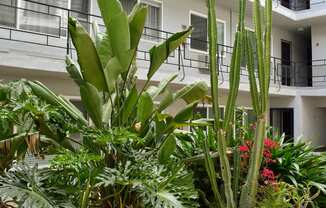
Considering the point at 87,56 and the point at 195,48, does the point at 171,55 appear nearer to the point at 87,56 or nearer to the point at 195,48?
the point at 195,48

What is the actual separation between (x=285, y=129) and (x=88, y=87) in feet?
48.0

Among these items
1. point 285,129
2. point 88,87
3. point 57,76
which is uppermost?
point 57,76

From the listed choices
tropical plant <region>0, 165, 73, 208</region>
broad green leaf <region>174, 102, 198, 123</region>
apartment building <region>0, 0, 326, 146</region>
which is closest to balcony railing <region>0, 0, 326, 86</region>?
apartment building <region>0, 0, 326, 146</region>

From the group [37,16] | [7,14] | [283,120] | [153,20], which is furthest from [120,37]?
[283,120]

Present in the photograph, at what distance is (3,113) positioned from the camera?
2979 mm

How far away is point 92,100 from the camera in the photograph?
3.14 metres

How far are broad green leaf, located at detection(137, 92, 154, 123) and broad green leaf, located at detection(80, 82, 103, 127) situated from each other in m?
0.36

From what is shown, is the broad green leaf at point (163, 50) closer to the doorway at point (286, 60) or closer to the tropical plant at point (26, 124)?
the tropical plant at point (26, 124)

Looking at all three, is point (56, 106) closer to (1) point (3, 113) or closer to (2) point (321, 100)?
(1) point (3, 113)

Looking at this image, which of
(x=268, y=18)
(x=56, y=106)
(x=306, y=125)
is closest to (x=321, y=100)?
(x=306, y=125)

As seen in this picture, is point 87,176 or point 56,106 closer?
point 87,176

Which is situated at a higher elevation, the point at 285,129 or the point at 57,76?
the point at 57,76

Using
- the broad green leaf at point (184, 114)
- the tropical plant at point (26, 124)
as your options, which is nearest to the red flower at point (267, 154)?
the broad green leaf at point (184, 114)

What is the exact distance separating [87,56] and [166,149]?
3.50ft
